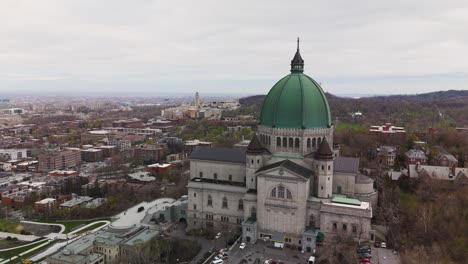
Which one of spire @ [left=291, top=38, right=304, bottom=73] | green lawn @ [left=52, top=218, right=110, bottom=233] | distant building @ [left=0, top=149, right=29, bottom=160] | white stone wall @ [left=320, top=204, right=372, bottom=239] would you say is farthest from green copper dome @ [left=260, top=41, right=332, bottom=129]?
distant building @ [left=0, top=149, right=29, bottom=160]

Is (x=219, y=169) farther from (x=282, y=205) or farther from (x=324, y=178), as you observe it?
(x=324, y=178)

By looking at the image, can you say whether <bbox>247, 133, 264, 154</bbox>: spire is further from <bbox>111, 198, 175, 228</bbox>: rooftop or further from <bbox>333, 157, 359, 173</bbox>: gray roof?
<bbox>111, 198, 175, 228</bbox>: rooftop

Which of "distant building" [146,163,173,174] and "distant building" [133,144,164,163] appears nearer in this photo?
"distant building" [146,163,173,174]

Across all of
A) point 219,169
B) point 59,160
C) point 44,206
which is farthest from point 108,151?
point 219,169

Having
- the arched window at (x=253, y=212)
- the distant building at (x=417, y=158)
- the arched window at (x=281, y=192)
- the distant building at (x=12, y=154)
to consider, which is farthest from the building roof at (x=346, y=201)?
the distant building at (x=12, y=154)

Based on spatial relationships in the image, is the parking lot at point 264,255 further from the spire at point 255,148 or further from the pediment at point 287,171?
the spire at point 255,148

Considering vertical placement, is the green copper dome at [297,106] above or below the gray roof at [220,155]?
above
